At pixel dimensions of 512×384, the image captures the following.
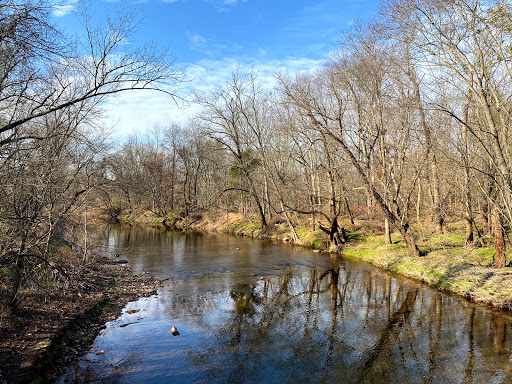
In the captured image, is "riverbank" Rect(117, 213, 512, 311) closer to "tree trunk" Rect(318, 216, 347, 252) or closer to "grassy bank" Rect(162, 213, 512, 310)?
"grassy bank" Rect(162, 213, 512, 310)

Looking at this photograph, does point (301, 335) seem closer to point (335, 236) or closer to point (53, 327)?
point (53, 327)

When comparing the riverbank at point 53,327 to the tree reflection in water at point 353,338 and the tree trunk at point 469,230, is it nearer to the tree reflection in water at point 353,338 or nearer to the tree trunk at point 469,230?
the tree reflection in water at point 353,338

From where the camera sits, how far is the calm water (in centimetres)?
645

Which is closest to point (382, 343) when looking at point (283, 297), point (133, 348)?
point (283, 297)

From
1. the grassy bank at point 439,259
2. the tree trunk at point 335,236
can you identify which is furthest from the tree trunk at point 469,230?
the tree trunk at point 335,236

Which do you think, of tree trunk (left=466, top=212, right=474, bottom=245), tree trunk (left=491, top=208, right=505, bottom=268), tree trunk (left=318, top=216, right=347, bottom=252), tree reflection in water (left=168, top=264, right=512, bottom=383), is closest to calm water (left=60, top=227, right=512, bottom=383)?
tree reflection in water (left=168, top=264, right=512, bottom=383)

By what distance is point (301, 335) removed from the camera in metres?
8.20

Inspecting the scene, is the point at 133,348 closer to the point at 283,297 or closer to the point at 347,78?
the point at 283,297

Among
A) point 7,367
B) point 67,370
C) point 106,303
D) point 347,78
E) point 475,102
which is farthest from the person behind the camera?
point 347,78

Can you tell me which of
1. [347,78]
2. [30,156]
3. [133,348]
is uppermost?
[347,78]

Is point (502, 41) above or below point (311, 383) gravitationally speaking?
above

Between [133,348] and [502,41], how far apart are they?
1227 centimetres

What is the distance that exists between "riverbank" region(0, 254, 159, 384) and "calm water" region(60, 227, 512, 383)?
15.2 inches

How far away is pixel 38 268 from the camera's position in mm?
7996
